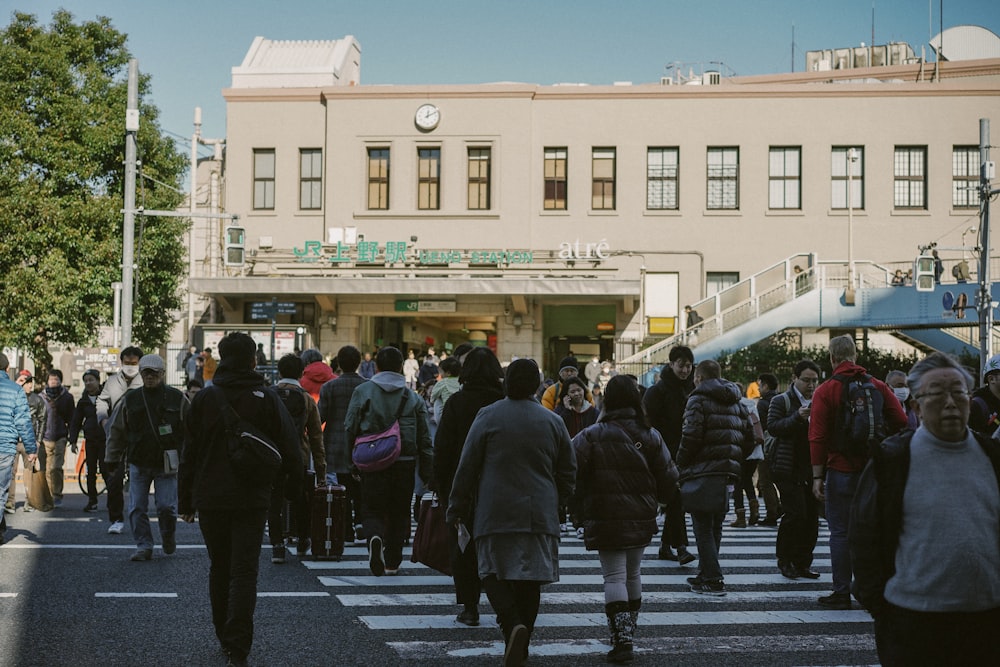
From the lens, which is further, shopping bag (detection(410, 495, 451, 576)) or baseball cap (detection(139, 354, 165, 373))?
baseball cap (detection(139, 354, 165, 373))

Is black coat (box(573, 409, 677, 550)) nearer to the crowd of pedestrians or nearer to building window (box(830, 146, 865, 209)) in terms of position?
the crowd of pedestrians

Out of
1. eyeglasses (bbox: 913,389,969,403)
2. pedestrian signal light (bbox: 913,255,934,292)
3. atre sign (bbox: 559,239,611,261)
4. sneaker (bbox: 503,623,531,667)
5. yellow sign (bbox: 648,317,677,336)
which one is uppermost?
atre sign (bbox: 559,239,611,261)

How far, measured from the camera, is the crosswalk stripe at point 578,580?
9.19 metres

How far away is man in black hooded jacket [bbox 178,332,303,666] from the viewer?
6.06m

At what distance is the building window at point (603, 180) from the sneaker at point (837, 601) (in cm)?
2559

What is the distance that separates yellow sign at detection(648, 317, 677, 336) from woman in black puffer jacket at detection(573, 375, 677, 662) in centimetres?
2479

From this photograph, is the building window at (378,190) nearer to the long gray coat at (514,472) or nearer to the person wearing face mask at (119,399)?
the person wearing face mask at (119,399)

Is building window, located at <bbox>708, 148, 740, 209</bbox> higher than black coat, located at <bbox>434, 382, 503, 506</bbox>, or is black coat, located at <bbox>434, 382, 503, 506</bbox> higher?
building window, located at <bbox>708, 148, 740, 209</bbox>

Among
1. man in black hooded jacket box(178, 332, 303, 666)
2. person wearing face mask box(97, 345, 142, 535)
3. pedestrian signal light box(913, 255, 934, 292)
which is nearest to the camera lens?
man in black hooded jacket box(178, 332, 303, 666)

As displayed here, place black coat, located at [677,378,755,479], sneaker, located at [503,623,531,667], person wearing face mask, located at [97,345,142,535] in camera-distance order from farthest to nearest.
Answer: person wearing face mask, located at [97,345,142,535] → black coat, located at [677,378,755,479] → sneaker, located at [503,623,531,667]

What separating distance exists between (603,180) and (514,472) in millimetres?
27876

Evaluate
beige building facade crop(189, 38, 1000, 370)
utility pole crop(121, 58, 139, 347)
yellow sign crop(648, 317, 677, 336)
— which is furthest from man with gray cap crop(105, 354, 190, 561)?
yellow sign crop(648, 317, 677, 336)

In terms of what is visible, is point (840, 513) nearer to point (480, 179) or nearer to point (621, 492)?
point (621, 492)

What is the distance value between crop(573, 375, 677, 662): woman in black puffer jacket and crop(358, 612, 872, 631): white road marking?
962mm
